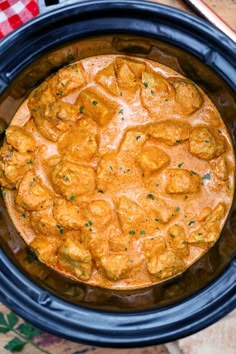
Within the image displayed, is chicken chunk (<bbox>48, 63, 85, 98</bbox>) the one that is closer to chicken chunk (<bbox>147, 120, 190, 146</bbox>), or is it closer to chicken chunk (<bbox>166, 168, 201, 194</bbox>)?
chicken chunk (<bbox>147, 120, 190, 146</bbox>)

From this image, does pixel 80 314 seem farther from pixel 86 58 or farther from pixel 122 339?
pixel 86 58

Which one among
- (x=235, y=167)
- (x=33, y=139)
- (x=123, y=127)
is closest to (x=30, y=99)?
(x=33, y=139)

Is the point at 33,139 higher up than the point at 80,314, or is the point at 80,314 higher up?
the point at 33,139

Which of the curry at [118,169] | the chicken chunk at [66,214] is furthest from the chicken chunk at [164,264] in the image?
the chicken chunk at [66,214]

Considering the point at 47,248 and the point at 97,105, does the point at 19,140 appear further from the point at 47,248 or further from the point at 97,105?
the point at 47,248

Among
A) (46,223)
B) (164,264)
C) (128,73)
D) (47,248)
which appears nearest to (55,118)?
(128,73)

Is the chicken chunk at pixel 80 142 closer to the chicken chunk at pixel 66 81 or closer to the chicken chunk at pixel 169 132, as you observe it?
the chicken chunk at pixel 66 81

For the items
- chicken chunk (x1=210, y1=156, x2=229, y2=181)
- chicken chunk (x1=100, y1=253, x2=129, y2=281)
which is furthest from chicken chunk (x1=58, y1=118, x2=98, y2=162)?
chicken chunk (x1=210, y1=156, x2=229, y2=181)
